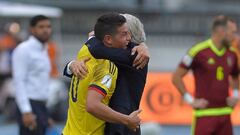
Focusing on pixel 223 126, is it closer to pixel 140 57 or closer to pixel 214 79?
pixel 214 79

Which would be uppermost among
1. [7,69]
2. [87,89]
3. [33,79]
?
[87,89]

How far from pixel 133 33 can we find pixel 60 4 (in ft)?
61.7

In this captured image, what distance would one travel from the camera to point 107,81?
665 cm

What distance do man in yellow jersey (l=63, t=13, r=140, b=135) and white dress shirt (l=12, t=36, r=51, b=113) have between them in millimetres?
2842

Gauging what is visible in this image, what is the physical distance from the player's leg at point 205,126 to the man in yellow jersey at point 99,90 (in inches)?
112

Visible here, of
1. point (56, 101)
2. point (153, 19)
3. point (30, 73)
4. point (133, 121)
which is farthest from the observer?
point (153, 19)

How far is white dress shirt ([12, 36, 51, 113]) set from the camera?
9773mm

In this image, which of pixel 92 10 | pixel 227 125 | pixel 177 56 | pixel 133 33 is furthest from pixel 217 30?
pixel 92 10

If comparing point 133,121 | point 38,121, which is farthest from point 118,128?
point 38,121

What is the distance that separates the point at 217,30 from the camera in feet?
31.9

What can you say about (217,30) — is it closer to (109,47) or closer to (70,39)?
(109,47)

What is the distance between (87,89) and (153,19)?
1845 centimetres

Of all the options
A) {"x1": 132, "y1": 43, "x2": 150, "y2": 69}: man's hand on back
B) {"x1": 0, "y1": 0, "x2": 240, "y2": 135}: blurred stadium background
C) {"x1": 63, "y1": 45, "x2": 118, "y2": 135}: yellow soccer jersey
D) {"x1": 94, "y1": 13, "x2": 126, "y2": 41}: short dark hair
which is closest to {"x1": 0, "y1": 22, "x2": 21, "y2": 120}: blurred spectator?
{"x1": 0, "y1": 0, "x2": 240, "y2": 135}: blurred stadium background

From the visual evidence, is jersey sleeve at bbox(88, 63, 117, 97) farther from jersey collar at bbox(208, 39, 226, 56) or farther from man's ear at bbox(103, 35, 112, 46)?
jersey collar at bbox(208, 39, 226, 56)
